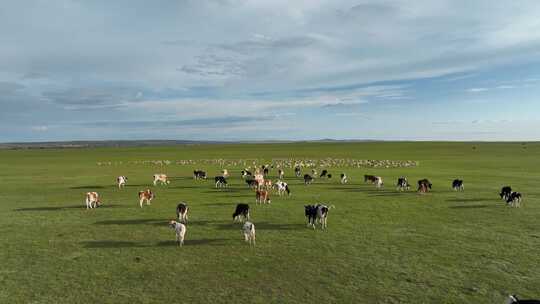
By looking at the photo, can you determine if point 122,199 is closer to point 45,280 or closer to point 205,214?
point 205,214

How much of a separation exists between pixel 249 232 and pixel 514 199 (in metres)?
19.1

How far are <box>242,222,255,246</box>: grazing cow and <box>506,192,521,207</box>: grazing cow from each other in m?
18.6

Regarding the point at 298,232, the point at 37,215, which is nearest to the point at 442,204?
the point at 298,232

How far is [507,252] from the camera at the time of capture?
14.4m

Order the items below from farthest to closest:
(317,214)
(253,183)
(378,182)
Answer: (378,182)
(253,183)
(317,214)

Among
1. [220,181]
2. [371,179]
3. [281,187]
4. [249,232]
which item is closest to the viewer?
[249,232]

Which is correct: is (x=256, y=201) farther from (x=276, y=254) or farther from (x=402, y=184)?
(x=402, y=184)

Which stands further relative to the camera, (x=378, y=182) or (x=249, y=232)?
(x=378, y=182)

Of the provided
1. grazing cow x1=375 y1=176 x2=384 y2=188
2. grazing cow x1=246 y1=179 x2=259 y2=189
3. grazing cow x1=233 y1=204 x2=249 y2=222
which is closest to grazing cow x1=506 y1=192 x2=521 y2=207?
grazing cow x1=375 y1=176 x2=384 y2=188

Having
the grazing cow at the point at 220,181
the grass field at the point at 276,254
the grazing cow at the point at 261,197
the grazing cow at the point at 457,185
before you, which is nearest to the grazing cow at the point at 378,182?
the grazing cow at the point at 457,185

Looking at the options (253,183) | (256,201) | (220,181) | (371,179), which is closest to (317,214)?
(256,201)

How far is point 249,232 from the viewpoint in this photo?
16000 mm

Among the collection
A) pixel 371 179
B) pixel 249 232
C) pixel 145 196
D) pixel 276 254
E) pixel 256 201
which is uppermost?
pixel 371 179

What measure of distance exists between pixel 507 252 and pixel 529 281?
117 inches
